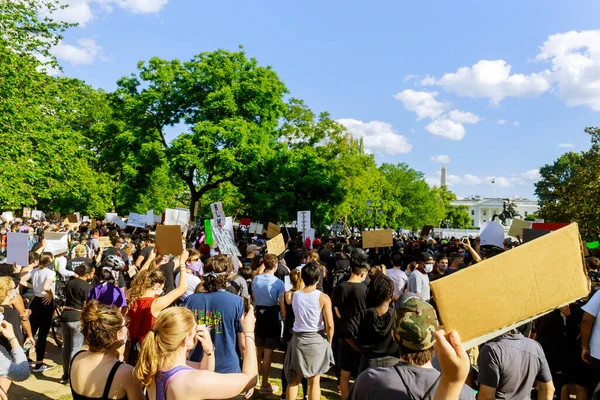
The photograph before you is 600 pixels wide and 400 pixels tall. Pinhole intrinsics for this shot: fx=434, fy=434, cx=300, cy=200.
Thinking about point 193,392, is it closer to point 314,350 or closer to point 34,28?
point 314,350

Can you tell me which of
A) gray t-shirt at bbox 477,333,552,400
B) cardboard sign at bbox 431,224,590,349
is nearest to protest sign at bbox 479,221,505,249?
gray t-shirt at bbox 477,333,552,400

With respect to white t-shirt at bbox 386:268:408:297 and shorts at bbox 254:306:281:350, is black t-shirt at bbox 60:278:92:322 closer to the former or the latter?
shorts at bbox 254:306:281:350

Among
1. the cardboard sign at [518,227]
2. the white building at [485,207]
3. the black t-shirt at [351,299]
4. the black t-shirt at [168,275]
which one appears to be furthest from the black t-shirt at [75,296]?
the white building at [485,207]

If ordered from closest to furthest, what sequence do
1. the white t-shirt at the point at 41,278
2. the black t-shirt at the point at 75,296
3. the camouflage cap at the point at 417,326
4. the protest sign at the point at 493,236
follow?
the camouflage cap at the point at 417,326 < the black t-shirt at the point at 75,296 < the white t-shirt at the point at 41,278 < the protest sign at the point at 493,236

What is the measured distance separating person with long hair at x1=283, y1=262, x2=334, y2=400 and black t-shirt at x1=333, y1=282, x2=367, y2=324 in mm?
321

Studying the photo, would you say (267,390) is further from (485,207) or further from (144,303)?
(485,207)

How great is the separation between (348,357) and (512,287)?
11.7 ft

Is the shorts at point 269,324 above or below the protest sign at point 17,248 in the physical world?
below

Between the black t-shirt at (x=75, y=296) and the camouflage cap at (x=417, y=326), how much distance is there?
511 centimetres

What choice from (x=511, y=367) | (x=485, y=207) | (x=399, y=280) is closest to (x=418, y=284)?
(x=399, y=280)

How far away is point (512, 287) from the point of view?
2.02 meters

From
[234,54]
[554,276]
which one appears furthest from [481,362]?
[234,54]

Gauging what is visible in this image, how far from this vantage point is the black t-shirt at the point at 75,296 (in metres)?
5.92

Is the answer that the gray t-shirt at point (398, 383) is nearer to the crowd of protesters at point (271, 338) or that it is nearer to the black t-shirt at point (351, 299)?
the crowd of protesters at point (271, 338)
